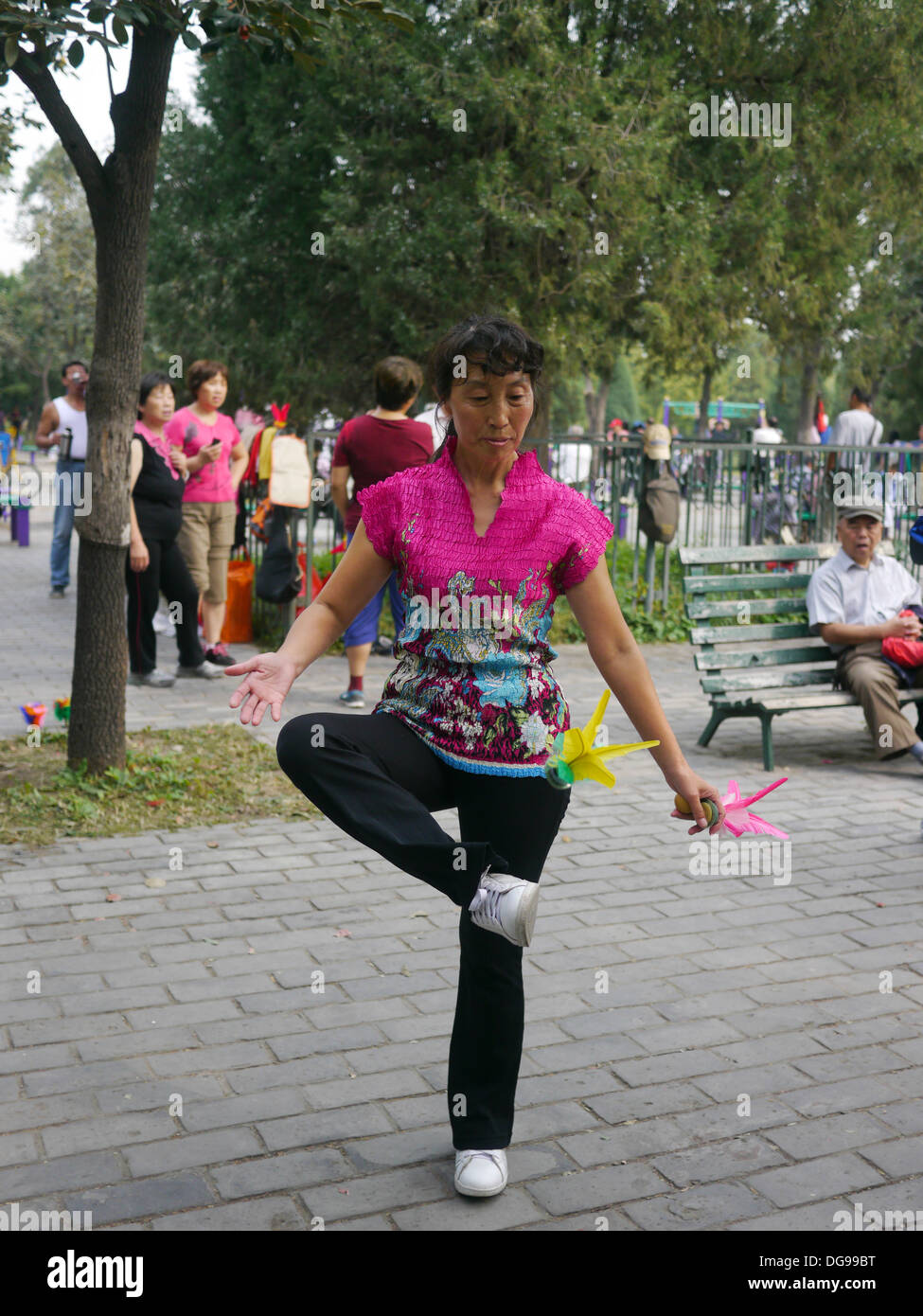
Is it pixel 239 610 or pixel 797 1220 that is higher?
pixel 239 610

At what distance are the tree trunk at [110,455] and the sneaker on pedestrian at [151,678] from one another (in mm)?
2411

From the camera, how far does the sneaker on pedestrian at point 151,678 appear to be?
28.9 ft

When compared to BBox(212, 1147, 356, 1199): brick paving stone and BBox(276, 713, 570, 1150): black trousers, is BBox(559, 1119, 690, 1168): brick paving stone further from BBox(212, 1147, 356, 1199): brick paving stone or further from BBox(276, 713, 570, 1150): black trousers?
BBox(212, 1147, 356, 1199): brick paving stone

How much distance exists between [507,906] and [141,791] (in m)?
3.92

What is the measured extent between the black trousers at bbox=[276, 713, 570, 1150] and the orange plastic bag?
7.65 m

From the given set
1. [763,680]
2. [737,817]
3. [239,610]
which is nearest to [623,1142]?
[737,817]

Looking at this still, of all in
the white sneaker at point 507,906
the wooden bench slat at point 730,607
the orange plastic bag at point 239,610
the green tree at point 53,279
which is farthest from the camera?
the green tree at point 53,279

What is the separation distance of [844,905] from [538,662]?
2.63 meters

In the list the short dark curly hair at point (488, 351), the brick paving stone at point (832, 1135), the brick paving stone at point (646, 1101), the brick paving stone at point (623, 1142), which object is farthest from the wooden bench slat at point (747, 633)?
the short dark curly hair at point (488, 351)

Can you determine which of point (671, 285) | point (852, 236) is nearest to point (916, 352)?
point (852, 236)

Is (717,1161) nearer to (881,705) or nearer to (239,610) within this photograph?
(881,705)

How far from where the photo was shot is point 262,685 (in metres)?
2.78

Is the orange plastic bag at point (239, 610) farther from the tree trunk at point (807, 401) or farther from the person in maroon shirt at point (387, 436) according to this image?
the tree trunk at point (807, 401)
